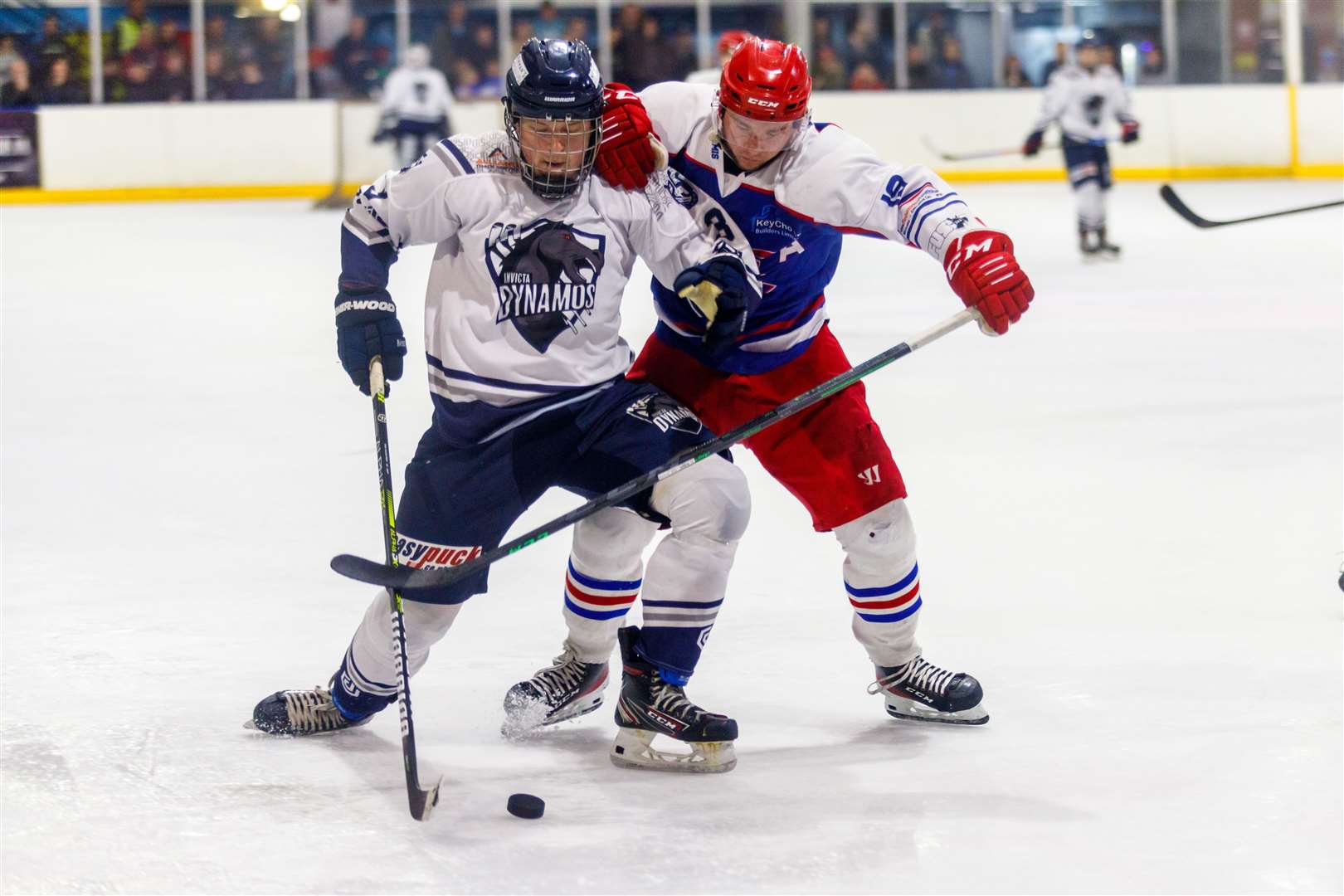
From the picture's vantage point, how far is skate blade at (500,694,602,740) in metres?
2.66

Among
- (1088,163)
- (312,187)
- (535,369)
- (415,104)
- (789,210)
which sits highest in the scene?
(415,104)

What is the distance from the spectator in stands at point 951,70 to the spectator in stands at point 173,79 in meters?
6.03

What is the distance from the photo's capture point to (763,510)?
13.4 ft

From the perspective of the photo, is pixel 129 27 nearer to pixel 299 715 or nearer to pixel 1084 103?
pixel 1084 103

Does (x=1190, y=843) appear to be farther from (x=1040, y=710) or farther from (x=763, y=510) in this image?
(x=763, y=510)

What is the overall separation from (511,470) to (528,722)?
415mm

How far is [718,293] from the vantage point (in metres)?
2.50

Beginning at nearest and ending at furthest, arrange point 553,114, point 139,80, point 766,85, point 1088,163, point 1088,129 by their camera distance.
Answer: point 553,114 → point 766,85 → point 1088,163 → point 1088,129 → point 139,80

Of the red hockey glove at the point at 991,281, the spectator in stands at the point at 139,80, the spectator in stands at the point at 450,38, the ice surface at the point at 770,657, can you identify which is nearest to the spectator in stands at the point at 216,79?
the spectator in stands at the point at 139,80

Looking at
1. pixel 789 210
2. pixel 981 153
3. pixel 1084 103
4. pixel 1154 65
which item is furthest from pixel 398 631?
pixel 1154 65

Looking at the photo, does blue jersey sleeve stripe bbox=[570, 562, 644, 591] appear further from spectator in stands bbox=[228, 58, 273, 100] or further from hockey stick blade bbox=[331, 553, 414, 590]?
spectator in stands bbox=[228, 58, 273, 100]

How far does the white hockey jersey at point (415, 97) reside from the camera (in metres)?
12.7

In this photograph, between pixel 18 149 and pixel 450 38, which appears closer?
pixel 18 149

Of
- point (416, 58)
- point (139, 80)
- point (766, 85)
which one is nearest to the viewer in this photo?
point (766, 85)
